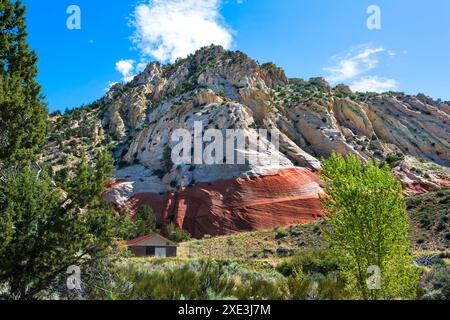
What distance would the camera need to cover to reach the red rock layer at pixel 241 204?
251ft

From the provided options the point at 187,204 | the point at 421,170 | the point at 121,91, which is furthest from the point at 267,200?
the point at 121,91

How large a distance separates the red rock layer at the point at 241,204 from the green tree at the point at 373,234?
192 feet

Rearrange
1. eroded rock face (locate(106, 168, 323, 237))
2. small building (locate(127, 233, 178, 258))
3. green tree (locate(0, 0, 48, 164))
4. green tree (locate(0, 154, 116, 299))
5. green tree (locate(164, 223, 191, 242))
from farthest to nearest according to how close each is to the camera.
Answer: eroded rock face (locate(106, 168, 323, 237)) → green tree (locate(164, 223, 191, 242)) → small building (locate(127, 233, 178, 258)) → green tree (locate(0, 0, 48, 164)) → green tree (locate(0, 154, 116, 299))

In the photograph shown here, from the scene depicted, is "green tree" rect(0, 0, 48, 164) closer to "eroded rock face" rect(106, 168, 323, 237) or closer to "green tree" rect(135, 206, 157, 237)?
"green tree" rect(135, 206, 157, 237)

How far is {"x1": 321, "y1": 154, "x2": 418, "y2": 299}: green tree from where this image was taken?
1573 cm

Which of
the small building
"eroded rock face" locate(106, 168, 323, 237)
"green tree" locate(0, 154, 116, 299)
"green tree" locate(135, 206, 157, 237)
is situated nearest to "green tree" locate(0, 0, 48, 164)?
"green tree" locate(0, 154, 116, 299)

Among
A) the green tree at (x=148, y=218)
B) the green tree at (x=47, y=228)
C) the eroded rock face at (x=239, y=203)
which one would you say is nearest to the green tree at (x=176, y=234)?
the green tree at (x=148, y=218)

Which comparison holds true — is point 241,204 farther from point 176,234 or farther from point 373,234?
point 373,234

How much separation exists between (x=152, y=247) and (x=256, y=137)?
4105 centimetres

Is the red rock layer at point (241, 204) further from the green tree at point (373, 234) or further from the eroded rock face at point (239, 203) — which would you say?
the green tree at point (373, 234)

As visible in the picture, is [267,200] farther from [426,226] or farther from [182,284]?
[182,284]

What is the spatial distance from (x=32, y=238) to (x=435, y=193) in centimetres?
6352

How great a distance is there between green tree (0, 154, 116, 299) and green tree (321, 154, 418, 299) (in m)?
9.53

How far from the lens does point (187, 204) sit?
8175 centimetres
